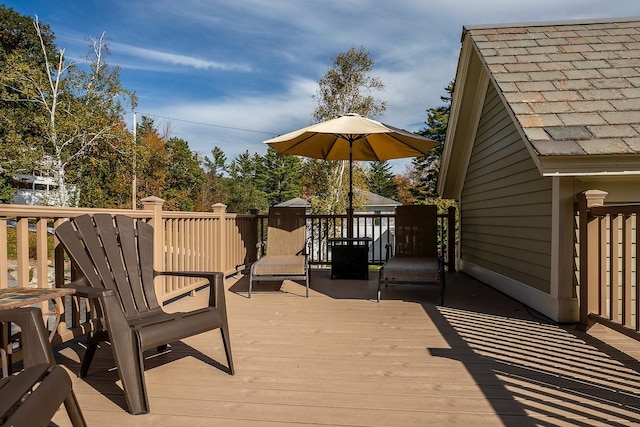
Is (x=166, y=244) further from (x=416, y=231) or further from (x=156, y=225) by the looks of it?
(x=416, y=231)

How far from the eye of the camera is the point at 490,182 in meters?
6.12

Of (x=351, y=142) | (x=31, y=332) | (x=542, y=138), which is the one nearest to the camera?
(x=31, y=332)

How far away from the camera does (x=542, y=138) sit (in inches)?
147

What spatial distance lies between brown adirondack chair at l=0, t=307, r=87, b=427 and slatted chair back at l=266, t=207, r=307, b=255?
177 inches

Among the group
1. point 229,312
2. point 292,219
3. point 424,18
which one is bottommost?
point 229,312

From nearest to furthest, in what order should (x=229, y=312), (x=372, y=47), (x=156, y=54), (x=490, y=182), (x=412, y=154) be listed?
(x=229, y=312)
(x=490, y=182)
(x=412, y=154)
(x=372, y=47)
(x=156, y=54)

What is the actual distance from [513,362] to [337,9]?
12512 mm

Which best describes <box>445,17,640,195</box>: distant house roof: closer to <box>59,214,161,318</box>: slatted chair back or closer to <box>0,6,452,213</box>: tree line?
<box>59,214,161,318</box>: slatted chair back

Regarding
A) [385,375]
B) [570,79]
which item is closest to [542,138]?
[570,79]

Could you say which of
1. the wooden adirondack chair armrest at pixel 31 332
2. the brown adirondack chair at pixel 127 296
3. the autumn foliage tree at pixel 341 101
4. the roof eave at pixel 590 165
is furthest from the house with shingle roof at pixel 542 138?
the autumn foliage tree at pixel 341 101

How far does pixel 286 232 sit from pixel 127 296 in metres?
3.57

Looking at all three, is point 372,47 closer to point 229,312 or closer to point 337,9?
point 337,9

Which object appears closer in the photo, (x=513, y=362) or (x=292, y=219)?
(x=513, y=362)

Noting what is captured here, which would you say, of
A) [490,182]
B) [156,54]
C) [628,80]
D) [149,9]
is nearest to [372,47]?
[149,9]
